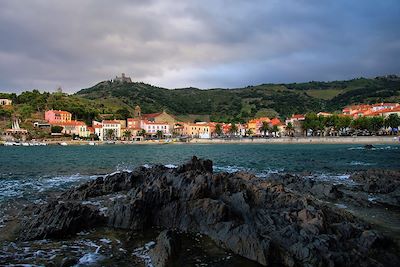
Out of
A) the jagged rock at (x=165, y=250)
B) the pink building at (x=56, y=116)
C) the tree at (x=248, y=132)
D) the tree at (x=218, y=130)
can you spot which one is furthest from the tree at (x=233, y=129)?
the jagged rock at (x=165, y=250)

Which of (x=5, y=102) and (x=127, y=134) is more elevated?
(x=5, y=102)

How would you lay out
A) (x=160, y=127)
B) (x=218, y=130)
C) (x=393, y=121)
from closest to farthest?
(x=393, y=121), (x=218, y=130), (x=160, y=127)

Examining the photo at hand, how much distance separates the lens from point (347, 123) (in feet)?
370

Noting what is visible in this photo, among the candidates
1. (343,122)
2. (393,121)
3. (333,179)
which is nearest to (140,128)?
(343,122)

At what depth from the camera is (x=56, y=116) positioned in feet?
435

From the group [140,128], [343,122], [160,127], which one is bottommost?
[140,128]

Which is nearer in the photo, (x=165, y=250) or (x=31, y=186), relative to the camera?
(x=165, y=250)

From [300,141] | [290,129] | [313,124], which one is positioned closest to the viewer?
[300,141]

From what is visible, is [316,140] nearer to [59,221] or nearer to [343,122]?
[343,122]

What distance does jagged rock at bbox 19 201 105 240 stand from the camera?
39.1 feet

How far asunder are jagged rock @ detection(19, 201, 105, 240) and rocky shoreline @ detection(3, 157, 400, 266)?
3 cm

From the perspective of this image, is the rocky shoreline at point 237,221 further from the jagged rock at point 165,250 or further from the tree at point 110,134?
the tree at point 110,134

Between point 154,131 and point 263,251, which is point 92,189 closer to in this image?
point 263,251

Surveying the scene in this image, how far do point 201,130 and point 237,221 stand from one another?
144707 mm
